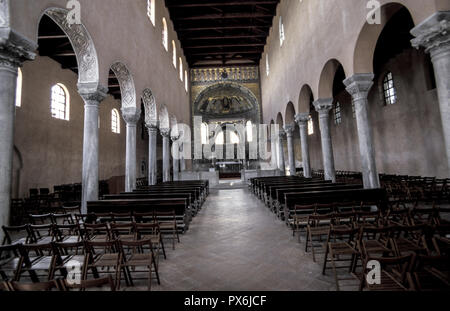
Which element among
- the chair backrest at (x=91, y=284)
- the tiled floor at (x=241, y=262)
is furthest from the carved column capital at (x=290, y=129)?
the chair backrest at (x=91, y=284)

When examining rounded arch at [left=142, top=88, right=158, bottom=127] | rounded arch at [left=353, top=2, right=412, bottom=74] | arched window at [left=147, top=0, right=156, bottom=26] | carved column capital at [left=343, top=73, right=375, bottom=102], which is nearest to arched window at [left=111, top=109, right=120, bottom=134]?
rounded arch at [left=142, top=88, right=158, bottom=127]

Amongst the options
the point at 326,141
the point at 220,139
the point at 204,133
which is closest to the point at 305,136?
the point at 326,141

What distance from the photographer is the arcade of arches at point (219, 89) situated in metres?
4.77

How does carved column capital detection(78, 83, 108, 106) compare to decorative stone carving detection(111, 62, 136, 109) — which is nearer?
carved column capital detection(78, 83, 108, 106)

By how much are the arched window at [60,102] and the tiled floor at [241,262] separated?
12.7 m

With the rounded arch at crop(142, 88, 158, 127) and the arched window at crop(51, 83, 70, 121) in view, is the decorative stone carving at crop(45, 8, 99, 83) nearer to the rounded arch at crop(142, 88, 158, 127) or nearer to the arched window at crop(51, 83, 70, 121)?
the rounded arch at crop(142, 88, 158, 127)

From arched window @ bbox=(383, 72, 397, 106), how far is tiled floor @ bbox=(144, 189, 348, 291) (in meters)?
12.8

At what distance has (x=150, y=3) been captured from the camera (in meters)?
14.4

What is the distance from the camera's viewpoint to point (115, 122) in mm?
20281

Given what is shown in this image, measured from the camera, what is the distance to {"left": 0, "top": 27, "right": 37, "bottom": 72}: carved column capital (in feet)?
→ 14.5

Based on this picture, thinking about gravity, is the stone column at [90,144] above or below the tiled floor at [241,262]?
above

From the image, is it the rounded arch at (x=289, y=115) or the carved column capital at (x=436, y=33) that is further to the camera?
the rounded arch at (x=289, y=115)

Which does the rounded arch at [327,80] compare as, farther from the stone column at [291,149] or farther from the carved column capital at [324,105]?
the stone column at [291,149]

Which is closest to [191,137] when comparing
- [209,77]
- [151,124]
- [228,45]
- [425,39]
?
[209,77]
